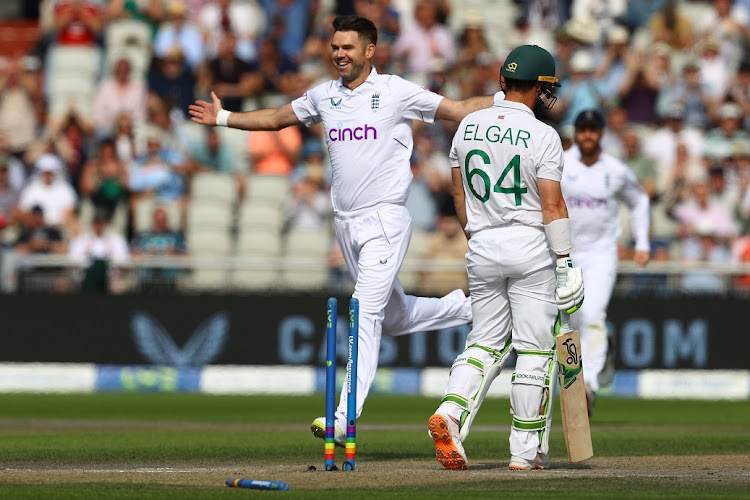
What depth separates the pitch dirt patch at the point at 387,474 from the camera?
6578 millimetres

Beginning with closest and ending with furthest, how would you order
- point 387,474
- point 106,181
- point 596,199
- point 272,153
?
point 387,474 → point 596,199 → point 106,181 → point 272,153

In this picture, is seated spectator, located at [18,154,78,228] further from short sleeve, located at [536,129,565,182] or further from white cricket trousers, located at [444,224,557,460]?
short sleeve, located at [536,129,565,182]

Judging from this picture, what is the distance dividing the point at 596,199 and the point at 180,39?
792 cm

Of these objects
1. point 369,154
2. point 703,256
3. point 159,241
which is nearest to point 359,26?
point 369,154

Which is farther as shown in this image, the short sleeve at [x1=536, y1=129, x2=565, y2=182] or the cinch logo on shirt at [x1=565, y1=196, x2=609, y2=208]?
the cinch logo on shirt at [x1=565, y1=196, x2=609, y2=208]

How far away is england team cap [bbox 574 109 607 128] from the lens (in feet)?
35.7

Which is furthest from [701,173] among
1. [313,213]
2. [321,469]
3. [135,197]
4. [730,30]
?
[321,469]

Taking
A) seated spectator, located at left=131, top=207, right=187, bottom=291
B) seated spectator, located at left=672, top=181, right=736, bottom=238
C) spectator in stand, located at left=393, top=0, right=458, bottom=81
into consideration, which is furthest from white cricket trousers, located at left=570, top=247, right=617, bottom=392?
spectator in stand, located at left=393, top=0, right=458, bottom=81

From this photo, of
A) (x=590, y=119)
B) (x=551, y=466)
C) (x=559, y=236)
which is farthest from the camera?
(x=590, y=119)

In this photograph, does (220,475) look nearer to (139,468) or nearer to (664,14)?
(139,468)

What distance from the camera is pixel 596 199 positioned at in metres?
11.2

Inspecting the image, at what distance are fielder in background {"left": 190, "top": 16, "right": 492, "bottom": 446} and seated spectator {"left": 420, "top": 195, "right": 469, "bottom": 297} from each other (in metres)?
6.32

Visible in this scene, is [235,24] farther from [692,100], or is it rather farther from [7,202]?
[692,100]

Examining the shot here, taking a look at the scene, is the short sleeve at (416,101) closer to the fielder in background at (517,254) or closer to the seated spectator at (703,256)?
the fielder in background at (517,254)
